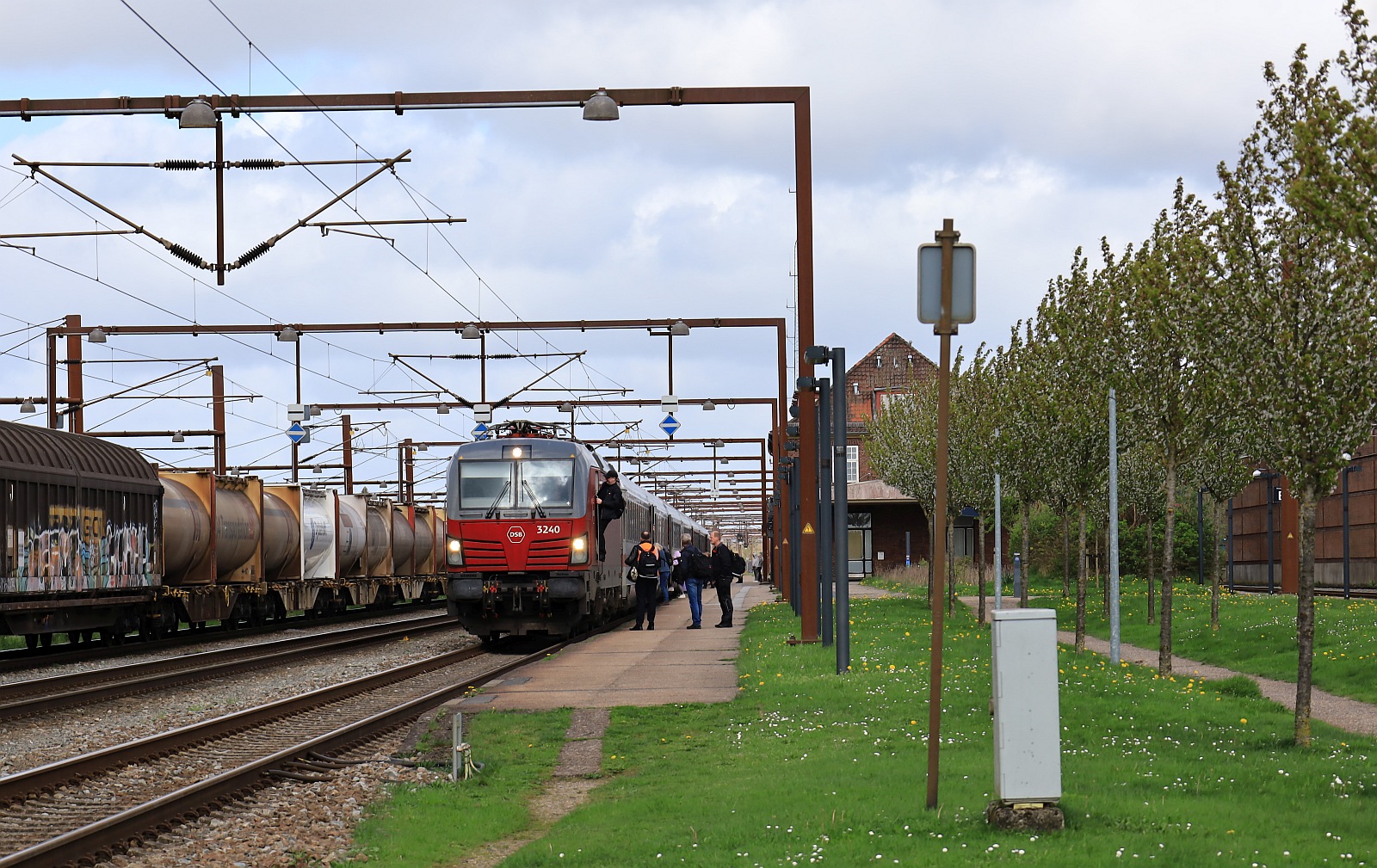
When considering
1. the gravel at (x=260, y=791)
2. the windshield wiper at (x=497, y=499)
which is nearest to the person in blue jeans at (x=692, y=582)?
the windshield wiper at (x=497, y=499)

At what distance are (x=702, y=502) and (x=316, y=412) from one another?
88911mm

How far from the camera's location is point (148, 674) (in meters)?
21.0

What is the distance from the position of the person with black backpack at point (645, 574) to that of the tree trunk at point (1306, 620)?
1834 centimetres

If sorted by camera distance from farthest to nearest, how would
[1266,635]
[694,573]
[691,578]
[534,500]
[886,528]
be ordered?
[886,528], [691,578], [694,573], [534,500], [1266,635]

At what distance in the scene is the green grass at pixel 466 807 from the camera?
8805 mm

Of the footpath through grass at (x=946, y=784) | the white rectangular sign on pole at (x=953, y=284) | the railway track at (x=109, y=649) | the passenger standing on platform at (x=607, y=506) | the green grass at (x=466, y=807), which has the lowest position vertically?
the railway track at (x=109, y=649)

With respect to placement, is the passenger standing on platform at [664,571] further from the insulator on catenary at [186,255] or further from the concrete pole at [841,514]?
the insulator on catenary at [186,255]

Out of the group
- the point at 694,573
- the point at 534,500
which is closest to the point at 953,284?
the point at 534,500

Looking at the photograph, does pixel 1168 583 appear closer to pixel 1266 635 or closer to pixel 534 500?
pixel 1266 635

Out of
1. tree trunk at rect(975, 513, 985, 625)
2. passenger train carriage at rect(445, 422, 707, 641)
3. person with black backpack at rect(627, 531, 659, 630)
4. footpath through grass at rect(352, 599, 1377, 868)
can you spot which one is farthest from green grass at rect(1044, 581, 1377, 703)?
passenger train carriage at rect(445, 422, 707, 641)

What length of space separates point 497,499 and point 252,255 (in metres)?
8.16

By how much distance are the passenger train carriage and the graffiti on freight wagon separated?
588 cm

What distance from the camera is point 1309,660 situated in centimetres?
1146

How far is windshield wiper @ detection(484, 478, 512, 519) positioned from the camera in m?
26.1
